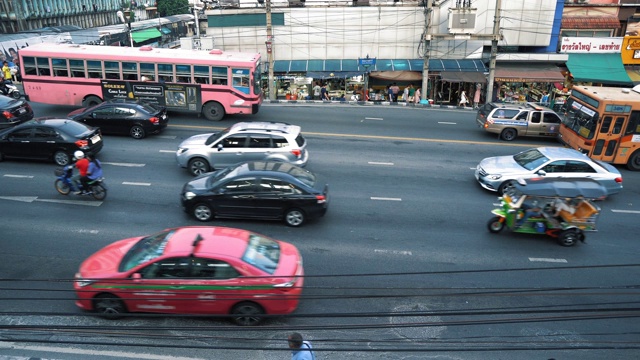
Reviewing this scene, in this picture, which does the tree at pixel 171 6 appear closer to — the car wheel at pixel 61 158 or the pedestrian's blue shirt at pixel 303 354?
the car wheel at pixel 61 158

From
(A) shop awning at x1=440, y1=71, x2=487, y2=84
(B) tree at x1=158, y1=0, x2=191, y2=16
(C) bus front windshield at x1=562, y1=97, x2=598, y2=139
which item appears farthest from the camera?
(B) tree at x1=158, y1=0, x2=191, y2=16

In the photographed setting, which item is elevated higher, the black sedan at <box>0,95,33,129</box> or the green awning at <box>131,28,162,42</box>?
the black sedan at <box>0,95,33,129</box>

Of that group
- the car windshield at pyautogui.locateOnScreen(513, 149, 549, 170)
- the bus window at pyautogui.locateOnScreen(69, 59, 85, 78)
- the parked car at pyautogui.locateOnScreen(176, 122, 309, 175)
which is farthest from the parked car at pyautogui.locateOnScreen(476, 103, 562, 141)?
the bus window at pyautogui.locateOnScreen(69, 59, 85, 78)

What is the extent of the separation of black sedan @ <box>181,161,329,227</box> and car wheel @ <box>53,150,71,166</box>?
5816 mm

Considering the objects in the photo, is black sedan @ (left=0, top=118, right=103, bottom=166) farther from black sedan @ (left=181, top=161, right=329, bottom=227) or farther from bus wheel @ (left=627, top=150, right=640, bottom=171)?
bus wheel @ (left=627, top=150, right=640, bottom=171)

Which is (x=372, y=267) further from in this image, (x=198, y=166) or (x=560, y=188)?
(x=198, y=166)

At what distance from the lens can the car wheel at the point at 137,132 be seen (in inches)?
739

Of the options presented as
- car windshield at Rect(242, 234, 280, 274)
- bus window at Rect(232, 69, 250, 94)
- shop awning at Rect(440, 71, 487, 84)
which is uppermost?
bus window at Rect(232, 69, 250, 94)

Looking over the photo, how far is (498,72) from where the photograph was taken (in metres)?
31.6

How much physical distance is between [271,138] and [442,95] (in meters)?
21.0

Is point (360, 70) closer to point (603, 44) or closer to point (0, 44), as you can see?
point (603, 44)

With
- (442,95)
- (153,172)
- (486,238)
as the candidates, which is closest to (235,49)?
(442,95)

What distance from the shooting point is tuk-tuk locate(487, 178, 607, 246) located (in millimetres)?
12094

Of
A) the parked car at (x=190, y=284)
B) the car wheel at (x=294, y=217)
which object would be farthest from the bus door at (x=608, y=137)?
the parked car at (x=190, y=284)
